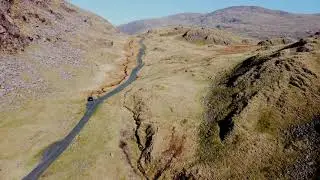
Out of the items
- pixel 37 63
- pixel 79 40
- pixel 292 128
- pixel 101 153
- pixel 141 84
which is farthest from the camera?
pixel 79 40

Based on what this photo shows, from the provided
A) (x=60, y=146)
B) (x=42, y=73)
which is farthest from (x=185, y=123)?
(x=42, y=73)

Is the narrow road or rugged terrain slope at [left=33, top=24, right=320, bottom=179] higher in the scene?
rugged terrain slope at [left=33, top=24, right=320, bottom=179]

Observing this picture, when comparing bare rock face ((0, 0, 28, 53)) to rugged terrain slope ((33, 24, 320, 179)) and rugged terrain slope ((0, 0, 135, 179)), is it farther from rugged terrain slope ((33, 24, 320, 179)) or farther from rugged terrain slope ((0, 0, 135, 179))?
rugged terrain slope ((33, 24, 320, 179))

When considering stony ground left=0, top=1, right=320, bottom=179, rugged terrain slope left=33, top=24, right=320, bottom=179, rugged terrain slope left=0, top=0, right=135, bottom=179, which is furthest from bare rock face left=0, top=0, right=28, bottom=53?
rugged terrain slope left=33, top=24, right=320, bottom=179

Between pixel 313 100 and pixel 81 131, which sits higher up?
pixel 313 100

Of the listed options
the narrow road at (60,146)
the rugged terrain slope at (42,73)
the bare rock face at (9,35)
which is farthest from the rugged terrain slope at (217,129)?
the bare rock face at (9,35)

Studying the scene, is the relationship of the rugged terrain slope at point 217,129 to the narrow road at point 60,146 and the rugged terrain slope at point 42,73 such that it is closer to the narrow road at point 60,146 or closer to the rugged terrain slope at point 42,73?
the narrow road at point 60,146

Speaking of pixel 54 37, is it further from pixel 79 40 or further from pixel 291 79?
pixel 291 79

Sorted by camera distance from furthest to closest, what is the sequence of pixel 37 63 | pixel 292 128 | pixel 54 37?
pixel 54 37, pixel 37 63, pixel 292 128

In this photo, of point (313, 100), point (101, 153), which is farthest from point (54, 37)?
point (313, 100)
